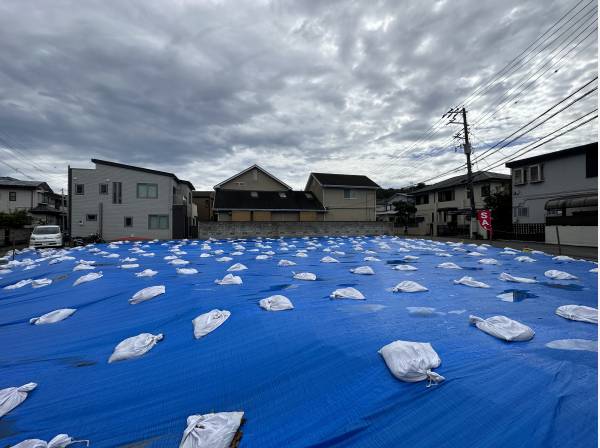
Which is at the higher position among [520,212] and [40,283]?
[520,212]

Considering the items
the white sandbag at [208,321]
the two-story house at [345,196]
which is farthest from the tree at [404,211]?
the white sandbag at [208,321]

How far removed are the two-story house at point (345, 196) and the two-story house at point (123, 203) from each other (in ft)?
39.3

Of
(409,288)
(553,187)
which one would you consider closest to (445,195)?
(553,187)

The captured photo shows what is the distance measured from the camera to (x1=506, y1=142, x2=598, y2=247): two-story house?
14.2 m

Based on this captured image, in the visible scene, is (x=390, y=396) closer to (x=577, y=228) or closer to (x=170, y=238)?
(x=577, y=228)

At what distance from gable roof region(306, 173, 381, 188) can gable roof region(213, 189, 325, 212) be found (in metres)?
1.95

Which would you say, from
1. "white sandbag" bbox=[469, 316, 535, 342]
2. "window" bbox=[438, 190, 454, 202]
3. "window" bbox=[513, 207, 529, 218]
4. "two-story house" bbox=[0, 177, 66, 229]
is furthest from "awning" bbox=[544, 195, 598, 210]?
"two-story house" bbox=[0, 177, 66, 229]

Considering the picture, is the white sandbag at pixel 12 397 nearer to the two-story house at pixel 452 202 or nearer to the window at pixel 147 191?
the window at pixel 147 191

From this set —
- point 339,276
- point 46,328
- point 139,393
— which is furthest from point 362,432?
point 339,276

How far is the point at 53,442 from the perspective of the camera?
191 centimetres

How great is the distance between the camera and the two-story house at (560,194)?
14227 mm

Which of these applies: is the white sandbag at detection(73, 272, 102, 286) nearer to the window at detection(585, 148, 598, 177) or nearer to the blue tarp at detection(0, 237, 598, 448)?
the blue tarp at detection(0, 237, 598, 448)

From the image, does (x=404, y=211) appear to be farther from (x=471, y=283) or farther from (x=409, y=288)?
(x=409, y=288)

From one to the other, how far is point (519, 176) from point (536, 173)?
1.16m
